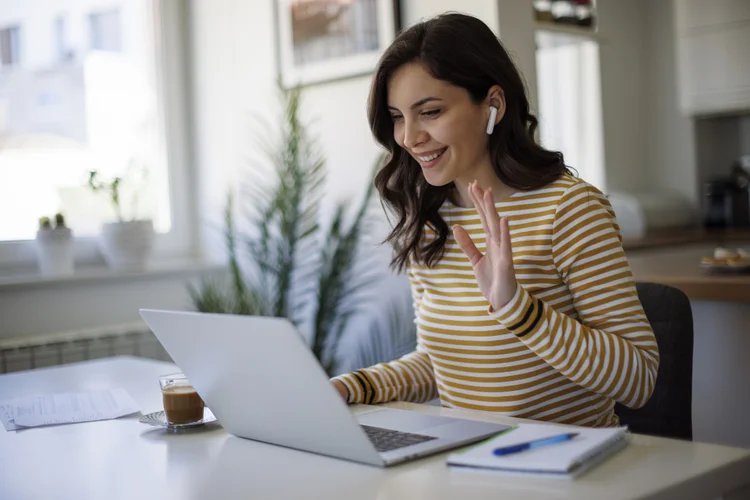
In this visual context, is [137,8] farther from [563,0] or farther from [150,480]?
[150,480]

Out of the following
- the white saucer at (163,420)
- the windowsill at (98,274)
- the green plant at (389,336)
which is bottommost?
the green plant at (389,336)

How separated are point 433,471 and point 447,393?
0.51 metres

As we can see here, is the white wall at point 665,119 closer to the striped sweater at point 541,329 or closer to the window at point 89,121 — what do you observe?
the window at point 89,121

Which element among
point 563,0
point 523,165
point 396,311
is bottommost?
point 396,311

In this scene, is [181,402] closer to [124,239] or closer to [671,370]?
[671,370]

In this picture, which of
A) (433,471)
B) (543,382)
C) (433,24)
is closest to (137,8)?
(433,24)

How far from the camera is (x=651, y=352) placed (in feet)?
4.32

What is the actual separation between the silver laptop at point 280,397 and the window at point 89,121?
2.37m

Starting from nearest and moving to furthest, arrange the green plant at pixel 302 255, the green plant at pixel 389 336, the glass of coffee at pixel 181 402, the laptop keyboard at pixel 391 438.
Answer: the laptop keyboard at pixel 391 438 < the glass of coffee at pixel 181 402 < the green plant at pixel 389 336 < the green plant at pixel 302 255

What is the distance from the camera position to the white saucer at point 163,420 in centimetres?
134

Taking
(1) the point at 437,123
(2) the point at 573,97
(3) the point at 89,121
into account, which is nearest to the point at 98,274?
(3) the point at 89,121

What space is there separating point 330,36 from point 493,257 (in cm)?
218

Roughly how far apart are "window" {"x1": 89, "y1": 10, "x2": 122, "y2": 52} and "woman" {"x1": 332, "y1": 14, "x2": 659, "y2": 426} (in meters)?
2.38

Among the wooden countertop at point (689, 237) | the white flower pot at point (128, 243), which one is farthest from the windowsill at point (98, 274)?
the wooden countertop at point (689, 237)
